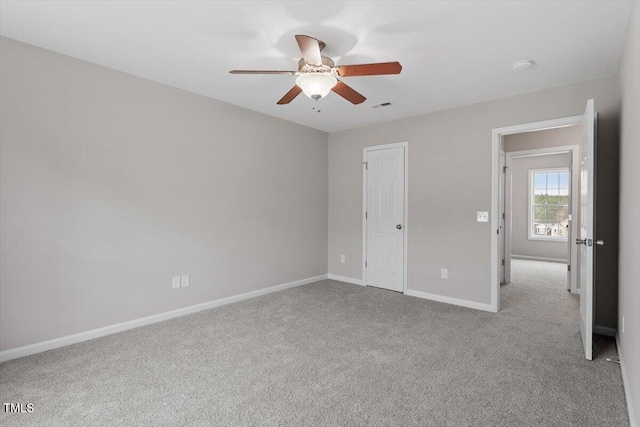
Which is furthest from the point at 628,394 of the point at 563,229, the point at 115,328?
the point at 563,229

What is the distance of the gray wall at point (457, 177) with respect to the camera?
3.65 metres

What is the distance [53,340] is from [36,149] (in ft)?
5.21

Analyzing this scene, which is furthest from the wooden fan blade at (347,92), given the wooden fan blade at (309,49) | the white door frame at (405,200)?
the white door frame at (405,200)

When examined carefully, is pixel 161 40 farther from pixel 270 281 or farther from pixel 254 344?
pixel 270 281

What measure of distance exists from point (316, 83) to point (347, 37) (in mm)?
423

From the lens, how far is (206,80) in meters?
3.40

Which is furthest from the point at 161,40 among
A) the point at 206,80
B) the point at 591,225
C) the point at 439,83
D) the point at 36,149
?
the point at 591,225

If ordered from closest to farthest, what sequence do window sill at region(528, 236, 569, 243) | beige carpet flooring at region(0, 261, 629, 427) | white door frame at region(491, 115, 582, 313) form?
1. beige carpet flooring at region(0, 261, 629, 427)
2. white door frame at region(491, 115, 582, 313)
3. window sill at region(528, 236, 569, 243)

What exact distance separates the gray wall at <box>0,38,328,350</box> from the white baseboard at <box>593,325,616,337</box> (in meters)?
3.64

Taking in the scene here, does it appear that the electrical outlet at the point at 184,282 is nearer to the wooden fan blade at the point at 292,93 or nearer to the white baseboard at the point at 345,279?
the wooden fan blade at the point at 292,93

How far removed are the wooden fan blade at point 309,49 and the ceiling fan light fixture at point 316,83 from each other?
0.12 m

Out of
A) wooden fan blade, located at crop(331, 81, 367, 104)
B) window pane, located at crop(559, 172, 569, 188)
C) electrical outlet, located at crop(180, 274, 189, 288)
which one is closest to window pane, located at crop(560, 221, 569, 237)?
window pane, located at crop(559, 172, 569, 188)

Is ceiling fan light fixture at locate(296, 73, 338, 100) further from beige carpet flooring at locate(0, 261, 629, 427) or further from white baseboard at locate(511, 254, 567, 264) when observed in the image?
white baseboard at locate(511, 254, 567, 264)

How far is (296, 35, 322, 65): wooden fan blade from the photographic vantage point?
2.09 meters
